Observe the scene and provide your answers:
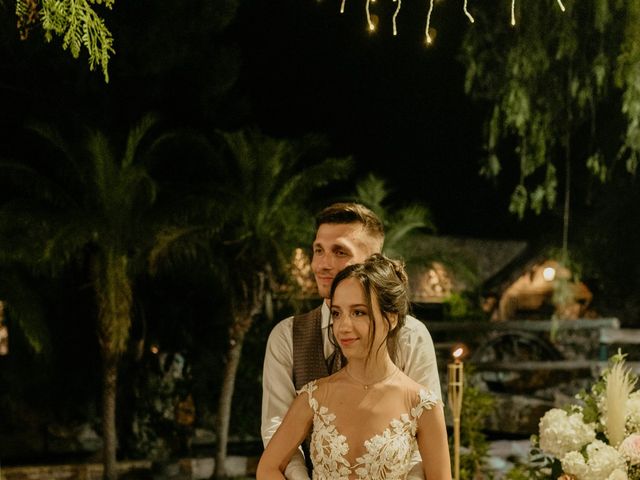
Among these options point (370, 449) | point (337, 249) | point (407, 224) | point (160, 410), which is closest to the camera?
point (370, 449)

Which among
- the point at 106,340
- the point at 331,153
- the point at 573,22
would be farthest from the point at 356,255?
the point at 331,153

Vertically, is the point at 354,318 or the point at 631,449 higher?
the point at 354,318

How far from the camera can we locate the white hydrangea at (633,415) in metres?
3.88

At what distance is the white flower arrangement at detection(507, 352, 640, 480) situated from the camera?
3.74m

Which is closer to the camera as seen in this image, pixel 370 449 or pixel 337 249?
pixel 370 449

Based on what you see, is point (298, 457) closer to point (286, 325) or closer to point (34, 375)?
point (286, 325)

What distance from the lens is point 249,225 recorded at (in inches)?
409

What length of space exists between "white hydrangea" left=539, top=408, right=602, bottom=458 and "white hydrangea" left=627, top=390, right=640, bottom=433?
17 cm

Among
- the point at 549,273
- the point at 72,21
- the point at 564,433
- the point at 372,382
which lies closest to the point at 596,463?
the point at 564,433

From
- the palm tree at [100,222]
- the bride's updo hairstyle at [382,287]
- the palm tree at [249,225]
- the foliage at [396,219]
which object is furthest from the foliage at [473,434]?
the bride's updo hairstyle at [382,287]

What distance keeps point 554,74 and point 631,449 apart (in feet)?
12.0

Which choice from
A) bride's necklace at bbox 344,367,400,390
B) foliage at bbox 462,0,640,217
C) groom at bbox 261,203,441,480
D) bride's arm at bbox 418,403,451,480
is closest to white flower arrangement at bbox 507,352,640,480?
groom at bbox 261,203,441,480

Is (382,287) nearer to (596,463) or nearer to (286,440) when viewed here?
(286,440)

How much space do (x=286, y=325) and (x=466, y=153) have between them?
16676 mm
